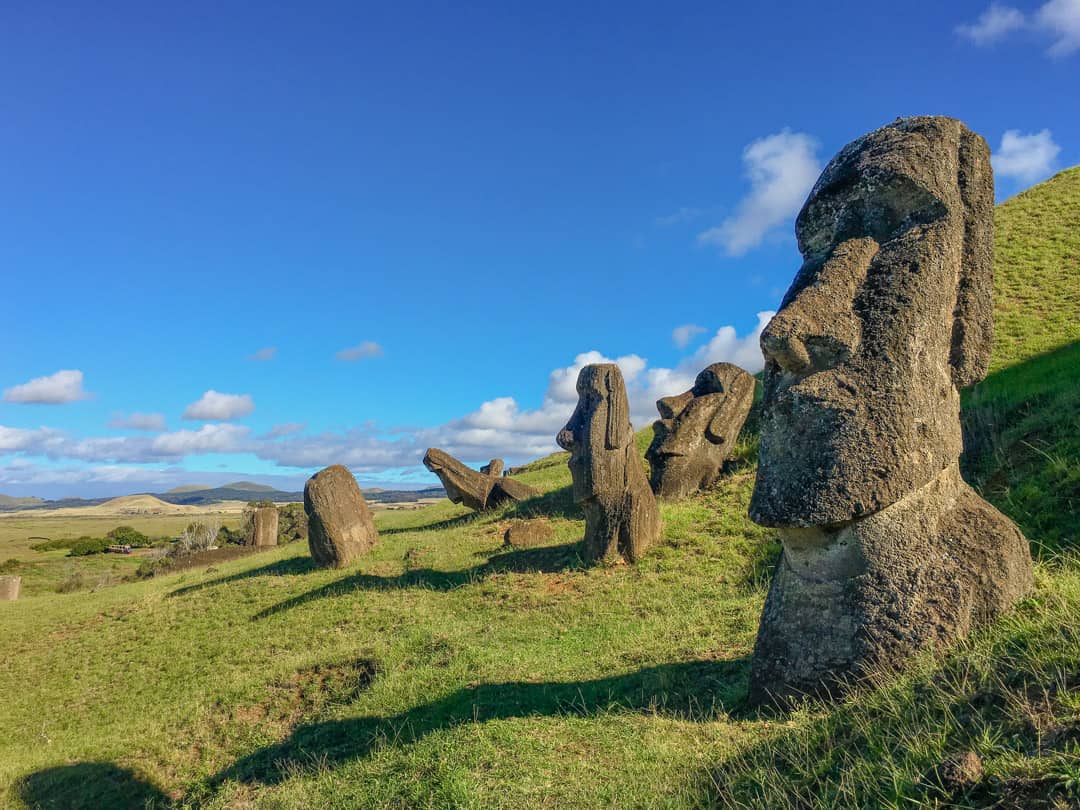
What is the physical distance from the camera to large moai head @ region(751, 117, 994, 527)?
473 centimetres

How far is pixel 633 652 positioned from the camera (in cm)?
770

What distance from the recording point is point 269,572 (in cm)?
1895

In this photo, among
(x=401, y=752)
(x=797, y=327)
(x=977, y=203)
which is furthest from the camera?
(x=401, y=752)

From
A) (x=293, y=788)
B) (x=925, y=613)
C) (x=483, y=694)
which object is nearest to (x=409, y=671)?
(x=483, y=694)

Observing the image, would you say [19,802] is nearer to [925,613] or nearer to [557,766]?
[557,766]

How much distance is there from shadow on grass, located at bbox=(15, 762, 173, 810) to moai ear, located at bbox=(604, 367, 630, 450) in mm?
8503

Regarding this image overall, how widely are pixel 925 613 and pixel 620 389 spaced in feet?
30.2

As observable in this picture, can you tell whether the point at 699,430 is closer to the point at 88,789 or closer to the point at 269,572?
the point at 269,572

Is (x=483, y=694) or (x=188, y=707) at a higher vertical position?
(x=483, y=694)

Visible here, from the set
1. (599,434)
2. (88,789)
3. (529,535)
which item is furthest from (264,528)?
(88,789)

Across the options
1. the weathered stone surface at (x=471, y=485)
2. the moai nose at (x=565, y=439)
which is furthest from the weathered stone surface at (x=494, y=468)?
the moai nose at (x=565, y=439)

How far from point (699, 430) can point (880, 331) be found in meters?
12.1

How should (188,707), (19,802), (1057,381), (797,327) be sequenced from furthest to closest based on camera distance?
1. (1057,381)
2. (188,707)
3. (19,802)
4. (797,327)

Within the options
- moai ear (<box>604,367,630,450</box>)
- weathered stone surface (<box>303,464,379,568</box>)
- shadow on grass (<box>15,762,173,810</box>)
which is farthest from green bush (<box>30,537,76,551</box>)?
moai ear (<box>604,367,630,450</box>)
